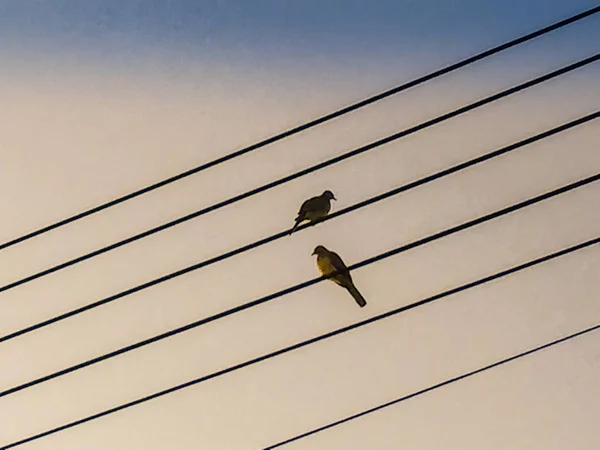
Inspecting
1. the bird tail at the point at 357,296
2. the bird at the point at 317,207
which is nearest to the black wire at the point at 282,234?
the bird at the point at 317,207

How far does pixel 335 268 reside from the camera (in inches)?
87.3

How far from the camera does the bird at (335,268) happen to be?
2223mm

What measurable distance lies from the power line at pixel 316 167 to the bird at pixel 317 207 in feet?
0.23

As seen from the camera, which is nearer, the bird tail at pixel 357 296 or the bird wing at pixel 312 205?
the bird wing at pixel 312 205

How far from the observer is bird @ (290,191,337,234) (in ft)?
7.19

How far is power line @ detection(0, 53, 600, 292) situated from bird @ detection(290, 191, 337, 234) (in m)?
0.07

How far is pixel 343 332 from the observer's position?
94.3 inches

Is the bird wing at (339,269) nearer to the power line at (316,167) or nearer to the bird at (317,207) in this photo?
the bird at (317,207)

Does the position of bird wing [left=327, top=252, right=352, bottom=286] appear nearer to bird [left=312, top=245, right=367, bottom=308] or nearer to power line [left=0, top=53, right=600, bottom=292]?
bird [left=312, top=245, right=367, bottom=308]

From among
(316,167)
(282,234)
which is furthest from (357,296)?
(316,167)

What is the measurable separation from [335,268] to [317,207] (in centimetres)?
16

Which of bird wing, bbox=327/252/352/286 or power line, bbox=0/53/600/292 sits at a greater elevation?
power line, bbox=0/53/600/292

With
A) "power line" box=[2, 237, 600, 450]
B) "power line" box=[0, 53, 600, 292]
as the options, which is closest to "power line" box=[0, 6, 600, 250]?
"power line" box=[0, 53, 600, 292]

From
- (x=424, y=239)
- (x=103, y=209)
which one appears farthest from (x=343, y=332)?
(x=103, y=209)
